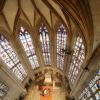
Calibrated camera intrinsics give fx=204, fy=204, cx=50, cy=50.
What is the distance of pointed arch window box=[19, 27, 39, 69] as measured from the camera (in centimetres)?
2151

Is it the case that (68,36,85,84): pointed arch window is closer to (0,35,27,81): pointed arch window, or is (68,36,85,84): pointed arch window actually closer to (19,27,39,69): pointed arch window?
(19,27,39,69): pointed arch window

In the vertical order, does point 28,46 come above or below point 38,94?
above

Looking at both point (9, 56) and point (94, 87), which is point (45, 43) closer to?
point (9, 56)

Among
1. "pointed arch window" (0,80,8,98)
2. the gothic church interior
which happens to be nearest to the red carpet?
the gothic church interior

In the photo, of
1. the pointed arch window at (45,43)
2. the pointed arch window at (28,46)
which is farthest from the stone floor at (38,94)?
the pointed arch window at (45,43)

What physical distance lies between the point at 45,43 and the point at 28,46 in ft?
6.46

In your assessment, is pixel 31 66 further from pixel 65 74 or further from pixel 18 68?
pixel 65 74

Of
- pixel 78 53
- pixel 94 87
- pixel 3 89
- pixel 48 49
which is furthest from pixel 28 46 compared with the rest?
pixel 94 87

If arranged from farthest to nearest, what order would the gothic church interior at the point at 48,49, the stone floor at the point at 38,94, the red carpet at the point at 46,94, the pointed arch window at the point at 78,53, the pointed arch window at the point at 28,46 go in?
the stone floor at the point at 38,94 → the red carpet at the point at 46,94 → the pointed arch window at the point at 28,46 → the pointed arch window at the point at 78,53 → the gothic church interior at the point at 48,49

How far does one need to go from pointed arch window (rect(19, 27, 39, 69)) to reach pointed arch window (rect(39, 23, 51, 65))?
1.22 m

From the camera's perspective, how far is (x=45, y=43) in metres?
23.4

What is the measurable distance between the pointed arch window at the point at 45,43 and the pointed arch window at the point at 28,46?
4.00ft

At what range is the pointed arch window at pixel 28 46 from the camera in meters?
21.5

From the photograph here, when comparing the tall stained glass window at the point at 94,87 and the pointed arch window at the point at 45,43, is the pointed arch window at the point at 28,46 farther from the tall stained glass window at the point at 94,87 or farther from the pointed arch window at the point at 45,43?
the tall stained glass window at the point at 94,87
